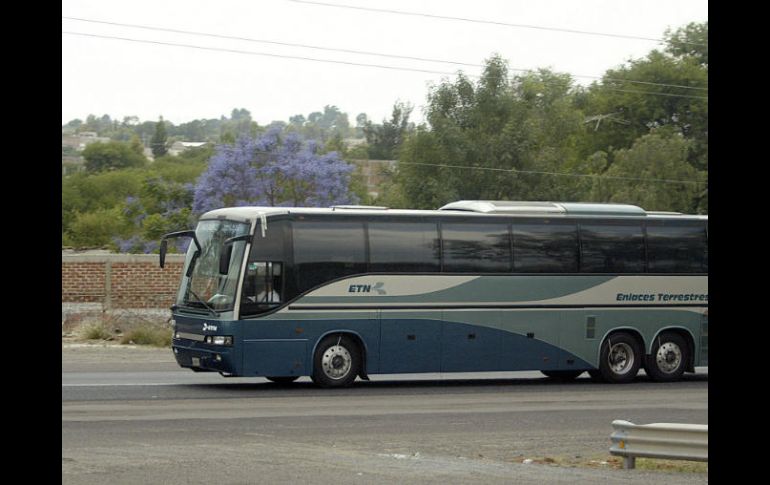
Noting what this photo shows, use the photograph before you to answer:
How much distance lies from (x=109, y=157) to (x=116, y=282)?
9434 cm

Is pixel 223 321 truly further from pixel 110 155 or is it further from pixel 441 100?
pixel 110 155

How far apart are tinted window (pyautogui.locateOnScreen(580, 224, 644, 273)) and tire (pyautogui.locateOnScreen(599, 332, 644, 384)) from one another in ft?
4.16

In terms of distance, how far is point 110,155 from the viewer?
124m

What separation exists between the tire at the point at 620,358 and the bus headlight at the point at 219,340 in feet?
23.3

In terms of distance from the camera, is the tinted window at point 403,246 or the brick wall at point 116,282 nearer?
the tinted window at point 403,246

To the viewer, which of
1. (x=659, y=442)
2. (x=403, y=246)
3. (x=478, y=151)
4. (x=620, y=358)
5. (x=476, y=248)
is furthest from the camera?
(x=478, y=151)

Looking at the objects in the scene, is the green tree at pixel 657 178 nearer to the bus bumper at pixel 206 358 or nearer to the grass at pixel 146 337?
the grass at pixel 146 337

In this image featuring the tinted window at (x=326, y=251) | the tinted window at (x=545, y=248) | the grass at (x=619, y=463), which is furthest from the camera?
the tinted window at (x=545, y=248)

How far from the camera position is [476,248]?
21.7 metres

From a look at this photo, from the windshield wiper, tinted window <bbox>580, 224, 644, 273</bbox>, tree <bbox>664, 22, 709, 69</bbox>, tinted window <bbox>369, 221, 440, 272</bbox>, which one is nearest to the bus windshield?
the windshield wiper

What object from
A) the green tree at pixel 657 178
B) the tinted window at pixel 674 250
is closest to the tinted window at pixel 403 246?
the tinted window at pixel 674 250

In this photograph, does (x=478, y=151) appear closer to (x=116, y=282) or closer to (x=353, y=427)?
(x=116, y=282)

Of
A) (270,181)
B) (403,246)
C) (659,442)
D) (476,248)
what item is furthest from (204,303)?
(270,181)

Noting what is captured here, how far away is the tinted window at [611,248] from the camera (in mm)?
22641
